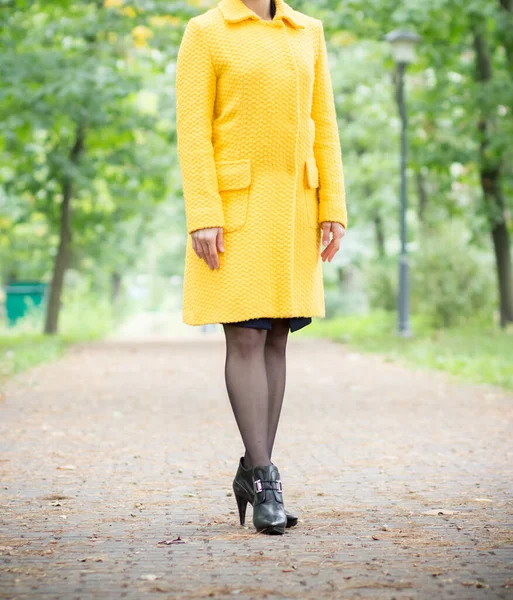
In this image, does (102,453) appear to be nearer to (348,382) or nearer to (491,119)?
(348,382)

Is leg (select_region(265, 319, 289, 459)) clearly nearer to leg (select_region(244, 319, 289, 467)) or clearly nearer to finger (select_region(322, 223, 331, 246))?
leg (select_region(244, 319, 289, 467))

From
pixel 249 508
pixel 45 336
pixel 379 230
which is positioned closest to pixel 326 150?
pixel 249 508

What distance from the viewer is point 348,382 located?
10914 mm

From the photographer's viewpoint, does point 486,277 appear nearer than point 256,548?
No

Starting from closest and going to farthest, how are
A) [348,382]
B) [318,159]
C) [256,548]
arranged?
[256,548]
[318,159]
[348,382]

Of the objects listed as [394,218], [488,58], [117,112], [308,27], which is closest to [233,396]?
[308,27]

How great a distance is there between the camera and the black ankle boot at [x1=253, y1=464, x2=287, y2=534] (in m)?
3.98

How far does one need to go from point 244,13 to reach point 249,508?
210cm

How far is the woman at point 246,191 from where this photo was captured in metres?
4.14

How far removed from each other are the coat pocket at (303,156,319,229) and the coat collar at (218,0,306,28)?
1.82 feet

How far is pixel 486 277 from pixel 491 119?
3.34 m

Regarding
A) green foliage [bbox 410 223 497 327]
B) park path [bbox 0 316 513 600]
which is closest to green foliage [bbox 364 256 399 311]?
green foliage [bbox 410 223 497 327]

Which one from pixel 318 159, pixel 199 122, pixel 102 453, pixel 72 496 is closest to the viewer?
pixel 199 122

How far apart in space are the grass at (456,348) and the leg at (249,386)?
6.01m
